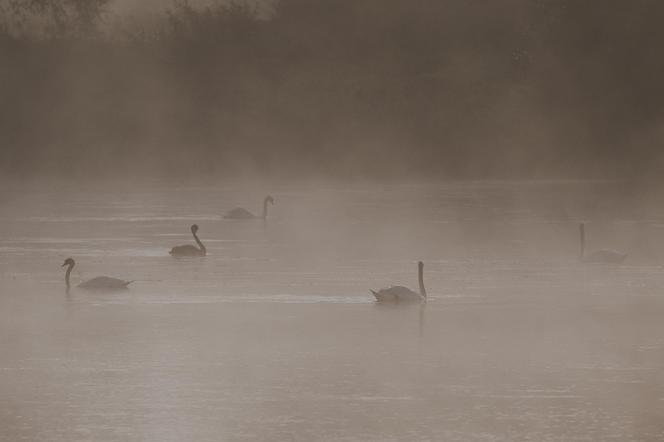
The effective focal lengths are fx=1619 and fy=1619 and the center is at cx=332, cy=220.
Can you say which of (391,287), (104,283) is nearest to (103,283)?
(104,283)

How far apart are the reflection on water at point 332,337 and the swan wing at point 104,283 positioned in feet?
0.52

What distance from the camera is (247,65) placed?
171 ft

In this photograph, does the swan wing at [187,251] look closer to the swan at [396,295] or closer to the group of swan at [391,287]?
the group of swan at [391,287]

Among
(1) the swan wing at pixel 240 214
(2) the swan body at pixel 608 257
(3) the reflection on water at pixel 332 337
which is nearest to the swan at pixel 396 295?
(3) the reflection on water at pixel 332 337

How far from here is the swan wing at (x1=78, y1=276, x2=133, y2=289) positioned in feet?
54.1

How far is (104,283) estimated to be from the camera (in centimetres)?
1661

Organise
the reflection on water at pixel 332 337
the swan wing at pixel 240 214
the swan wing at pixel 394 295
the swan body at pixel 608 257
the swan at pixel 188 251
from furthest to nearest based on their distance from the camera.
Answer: the swan wing at pixel 240 214
the swan at pixel 188 251
the swan body at pixel 608 257
the swan wing at pixel 394 295
the reflection on water at pixel 332 337

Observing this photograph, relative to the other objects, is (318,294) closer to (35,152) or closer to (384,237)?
(384,237)

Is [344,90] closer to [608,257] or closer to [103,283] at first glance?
[608,257]

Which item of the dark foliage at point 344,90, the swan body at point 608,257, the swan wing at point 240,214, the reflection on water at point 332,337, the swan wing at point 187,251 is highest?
the dark foliage at point 344,90

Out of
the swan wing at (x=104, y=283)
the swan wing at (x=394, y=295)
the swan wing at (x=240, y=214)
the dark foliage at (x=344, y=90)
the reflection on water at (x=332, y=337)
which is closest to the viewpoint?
the reflection on water at (x=332, y=337)

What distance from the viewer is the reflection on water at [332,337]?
9875 millimetres

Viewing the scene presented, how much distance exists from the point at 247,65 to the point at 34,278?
34730 mm

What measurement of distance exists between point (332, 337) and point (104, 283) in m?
4.26
